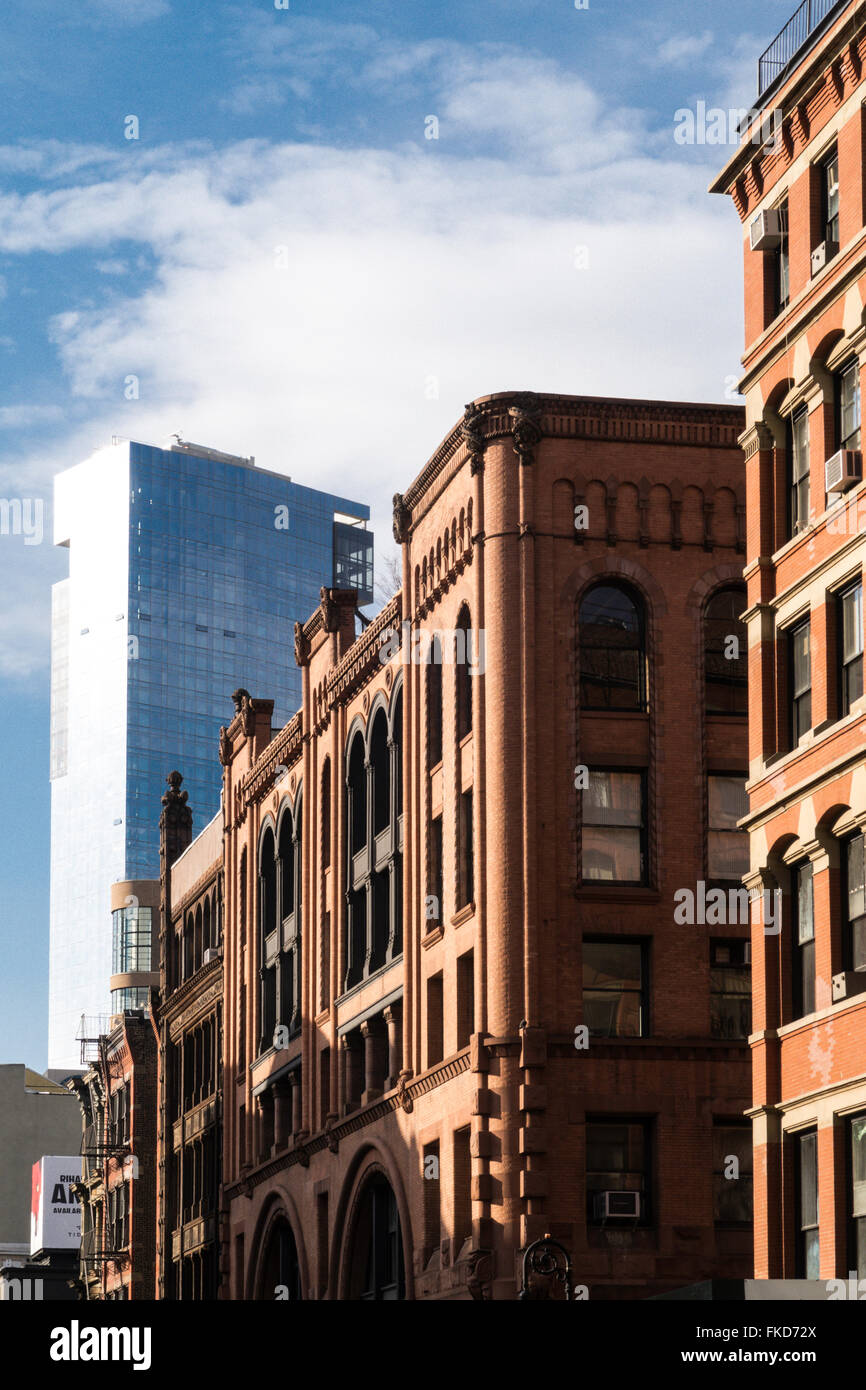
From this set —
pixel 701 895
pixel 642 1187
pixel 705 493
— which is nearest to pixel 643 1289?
pixel 642 1187

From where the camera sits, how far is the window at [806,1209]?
3516 cm

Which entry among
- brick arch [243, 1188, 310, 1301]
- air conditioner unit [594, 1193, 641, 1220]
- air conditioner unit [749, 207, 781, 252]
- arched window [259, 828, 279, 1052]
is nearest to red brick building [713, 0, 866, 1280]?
air conditioner unit [749, 207, 781, 252]

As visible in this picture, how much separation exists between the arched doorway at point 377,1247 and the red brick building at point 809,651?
19.1 meters

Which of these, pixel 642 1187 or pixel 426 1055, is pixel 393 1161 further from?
pixel 642 1187

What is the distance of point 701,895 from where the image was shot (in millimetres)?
48250

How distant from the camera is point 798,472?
38.4m

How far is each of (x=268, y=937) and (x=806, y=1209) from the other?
128ft

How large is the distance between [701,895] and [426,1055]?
26.2 ft

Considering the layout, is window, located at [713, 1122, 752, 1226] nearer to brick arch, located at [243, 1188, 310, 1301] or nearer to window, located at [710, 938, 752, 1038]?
window, located at [710, 938, 752, 1038]

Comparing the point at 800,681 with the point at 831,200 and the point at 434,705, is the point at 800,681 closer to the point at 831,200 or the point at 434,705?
the point at 831,200

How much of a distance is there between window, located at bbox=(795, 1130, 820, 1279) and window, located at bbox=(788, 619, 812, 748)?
642 cm

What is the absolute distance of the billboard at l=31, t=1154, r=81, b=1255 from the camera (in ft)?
416
